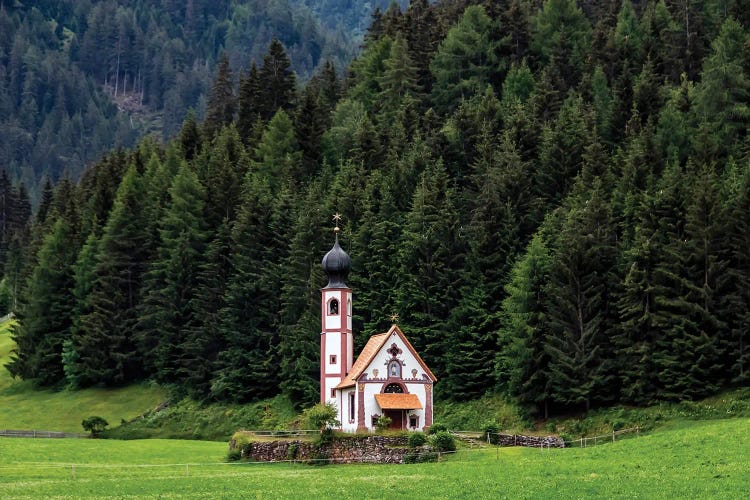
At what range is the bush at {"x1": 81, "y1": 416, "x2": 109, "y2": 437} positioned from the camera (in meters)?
92.2

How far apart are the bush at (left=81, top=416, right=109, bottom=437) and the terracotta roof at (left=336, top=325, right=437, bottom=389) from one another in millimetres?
24238

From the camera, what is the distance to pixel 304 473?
5650cm

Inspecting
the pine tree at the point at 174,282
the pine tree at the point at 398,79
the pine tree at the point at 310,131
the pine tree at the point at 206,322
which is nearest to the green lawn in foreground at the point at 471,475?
the pine tree at the point at 206,322

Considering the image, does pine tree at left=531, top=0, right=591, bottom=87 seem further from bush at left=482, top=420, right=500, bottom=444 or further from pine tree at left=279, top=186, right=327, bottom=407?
bush at left=482, top=420, right=500, bottom=444

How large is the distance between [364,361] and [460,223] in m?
21.0

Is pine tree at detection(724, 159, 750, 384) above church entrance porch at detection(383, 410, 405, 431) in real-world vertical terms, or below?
above

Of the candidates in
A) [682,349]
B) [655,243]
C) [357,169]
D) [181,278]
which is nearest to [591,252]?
[655,243]

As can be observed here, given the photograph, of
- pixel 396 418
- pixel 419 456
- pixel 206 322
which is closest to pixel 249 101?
pixel 206 322

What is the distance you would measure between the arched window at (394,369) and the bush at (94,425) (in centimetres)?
2806

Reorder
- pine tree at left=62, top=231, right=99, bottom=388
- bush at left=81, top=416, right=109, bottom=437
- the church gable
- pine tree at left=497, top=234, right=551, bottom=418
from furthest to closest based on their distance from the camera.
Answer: pine tree at left=62, top=231, right=99, bottom=388, bush at left=81, top=416, right=109, bottom=437, pine tree at left=497, top=234, right=551, bottom=418, the church gable

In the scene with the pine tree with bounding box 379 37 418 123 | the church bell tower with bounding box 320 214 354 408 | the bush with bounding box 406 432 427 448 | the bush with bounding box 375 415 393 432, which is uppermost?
the pine tree with bounding box 379 37 418 123

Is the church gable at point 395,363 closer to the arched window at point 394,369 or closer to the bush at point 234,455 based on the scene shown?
the arched window at point 394,369

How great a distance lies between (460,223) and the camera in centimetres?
9350

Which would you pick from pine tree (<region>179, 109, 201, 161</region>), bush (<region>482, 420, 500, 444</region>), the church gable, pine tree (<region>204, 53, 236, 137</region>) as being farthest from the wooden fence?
pine tree (<region>204, 53, 236, 137</region>)
